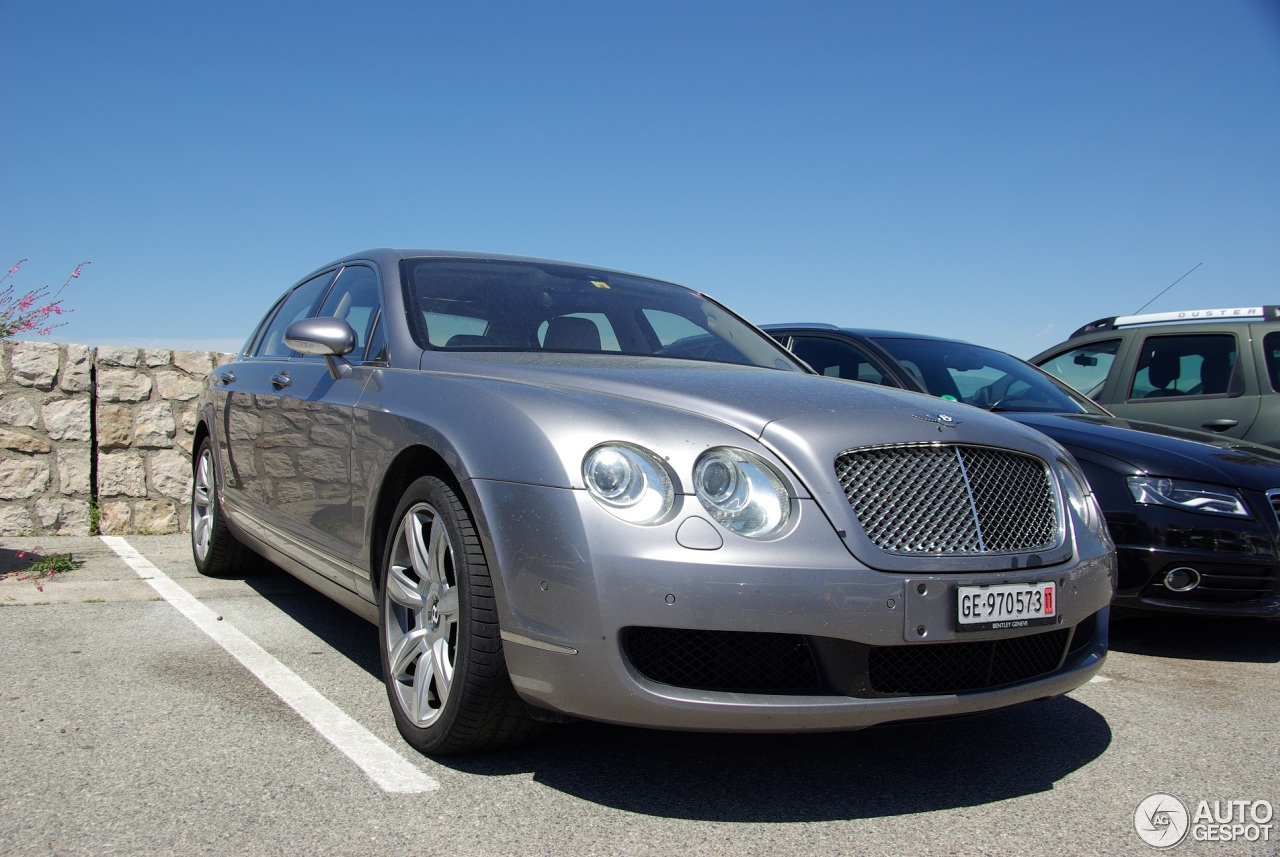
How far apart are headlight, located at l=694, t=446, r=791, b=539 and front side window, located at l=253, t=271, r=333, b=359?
107 inches

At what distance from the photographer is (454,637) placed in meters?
2.92

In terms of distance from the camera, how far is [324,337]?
3762mm

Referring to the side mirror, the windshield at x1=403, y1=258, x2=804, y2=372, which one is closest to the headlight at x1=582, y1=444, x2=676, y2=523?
the windshield at x1=403, y1=258, x2=804, y2=372

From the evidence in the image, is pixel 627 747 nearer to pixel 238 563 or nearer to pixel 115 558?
pixel 238 563

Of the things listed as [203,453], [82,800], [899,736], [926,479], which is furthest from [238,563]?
[926,479]

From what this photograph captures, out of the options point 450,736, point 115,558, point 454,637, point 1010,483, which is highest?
point 1010,483

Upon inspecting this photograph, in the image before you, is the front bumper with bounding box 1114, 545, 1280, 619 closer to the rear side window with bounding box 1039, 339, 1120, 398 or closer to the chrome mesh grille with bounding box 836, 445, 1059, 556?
the chrome mesh grille with bounding box 836, 445, 1059, 556

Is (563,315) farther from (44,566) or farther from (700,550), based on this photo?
(44,566)

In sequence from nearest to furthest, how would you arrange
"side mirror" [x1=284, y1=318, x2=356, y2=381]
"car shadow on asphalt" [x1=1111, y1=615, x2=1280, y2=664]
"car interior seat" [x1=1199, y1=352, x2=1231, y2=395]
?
"side mirror" [x1=284, y1=318, x2=356, y2=381] → "car shadow on asphalt" [x1=1111, y1=615, x2=1280, y2=664] → "car interior seat" [x1=1199, y1=352, x2=1231, y2=395]

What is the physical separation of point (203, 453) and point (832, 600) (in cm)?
445

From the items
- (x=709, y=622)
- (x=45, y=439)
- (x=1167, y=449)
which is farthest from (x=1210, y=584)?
(x=45, y=439)

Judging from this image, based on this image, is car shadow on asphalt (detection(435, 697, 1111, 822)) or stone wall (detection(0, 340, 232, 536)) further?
stone wall (detection(0, 340, 232, 536))

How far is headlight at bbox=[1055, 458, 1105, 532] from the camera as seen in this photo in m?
3.15

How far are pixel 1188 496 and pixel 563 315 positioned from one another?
2.75m
